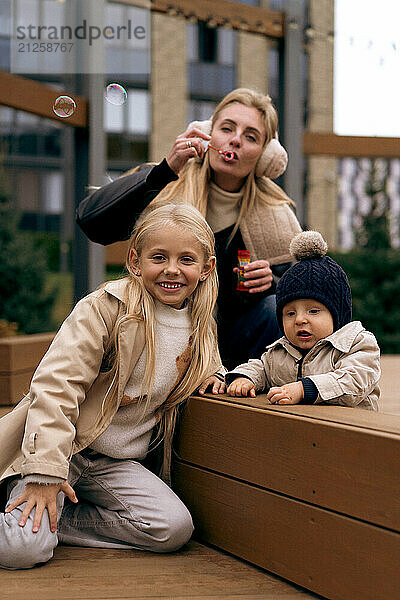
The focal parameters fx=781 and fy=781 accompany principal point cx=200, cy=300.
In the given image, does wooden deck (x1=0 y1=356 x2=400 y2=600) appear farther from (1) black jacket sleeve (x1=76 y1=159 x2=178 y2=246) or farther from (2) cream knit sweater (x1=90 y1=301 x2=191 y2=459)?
(1) black jacket sleeve (x1=76 y1=159 x2=178 y2=246)

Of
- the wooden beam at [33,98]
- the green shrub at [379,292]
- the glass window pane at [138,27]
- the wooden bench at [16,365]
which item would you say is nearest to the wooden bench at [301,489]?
the wooden bench at [16,365]

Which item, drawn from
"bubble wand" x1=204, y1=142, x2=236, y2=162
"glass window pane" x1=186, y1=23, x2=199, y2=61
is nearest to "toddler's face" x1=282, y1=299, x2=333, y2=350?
"bubble wand" x1=204, y1=142, x2=236, y2=162

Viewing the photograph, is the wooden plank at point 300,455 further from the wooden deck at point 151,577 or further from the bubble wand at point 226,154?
the bubble wand at point 226,154

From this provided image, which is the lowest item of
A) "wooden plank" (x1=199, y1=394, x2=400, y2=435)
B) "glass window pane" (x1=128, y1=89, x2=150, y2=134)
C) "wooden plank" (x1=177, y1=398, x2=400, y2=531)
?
"wooden plank" (x1=177, y1=398, x2=400, y2=531)

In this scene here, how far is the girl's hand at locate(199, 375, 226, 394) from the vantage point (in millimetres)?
1960

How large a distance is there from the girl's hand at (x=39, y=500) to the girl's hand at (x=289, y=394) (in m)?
0.50

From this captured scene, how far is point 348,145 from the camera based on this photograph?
436 centimetres

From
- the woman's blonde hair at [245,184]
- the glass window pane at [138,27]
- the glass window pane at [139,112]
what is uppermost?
the glass window pane at [139,112]

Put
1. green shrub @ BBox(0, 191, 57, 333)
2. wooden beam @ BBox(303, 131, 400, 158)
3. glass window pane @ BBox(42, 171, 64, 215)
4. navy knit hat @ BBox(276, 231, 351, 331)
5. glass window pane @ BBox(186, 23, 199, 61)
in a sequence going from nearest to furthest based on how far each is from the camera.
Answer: navy knit hat @ BBox(276, 231, 351, 331)
wooden beam @ BBox(303, 131, 400, 158)
green shrub @ BBox(0, 191, 57, 333)
glass window pane @ BBox(186, 23, 199, 61)
glass window pane @ BBox(42, 171, 64, 215)

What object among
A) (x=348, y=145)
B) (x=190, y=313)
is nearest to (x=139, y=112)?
(x=348, y=145)

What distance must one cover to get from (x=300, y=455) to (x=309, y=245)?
21.5 inches

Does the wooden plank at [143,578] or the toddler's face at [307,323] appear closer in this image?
the wooden plank at [143,578]

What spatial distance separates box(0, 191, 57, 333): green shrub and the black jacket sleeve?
24.3 feet

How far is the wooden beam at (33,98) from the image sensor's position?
340cm
